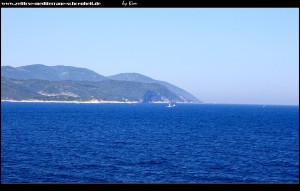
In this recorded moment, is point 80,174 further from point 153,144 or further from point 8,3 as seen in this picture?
point 8,3

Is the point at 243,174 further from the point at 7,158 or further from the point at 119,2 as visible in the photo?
the point at 119,2

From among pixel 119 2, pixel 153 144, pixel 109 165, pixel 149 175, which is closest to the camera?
pixel 119 2

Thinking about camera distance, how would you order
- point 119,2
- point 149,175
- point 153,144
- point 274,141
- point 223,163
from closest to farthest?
1. point 119,2
2. point 149,175
3. point 223,163
4. point 153,144
5. point 274,141

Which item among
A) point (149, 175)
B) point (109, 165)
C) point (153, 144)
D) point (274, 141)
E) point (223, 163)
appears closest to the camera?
point (149, 175)

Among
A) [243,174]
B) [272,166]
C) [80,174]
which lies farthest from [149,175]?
[272,166]

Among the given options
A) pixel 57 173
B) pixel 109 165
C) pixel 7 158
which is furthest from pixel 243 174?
pixel 7 158

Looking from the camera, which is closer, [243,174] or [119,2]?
[119,2]

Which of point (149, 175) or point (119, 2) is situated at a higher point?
point (119, 2)

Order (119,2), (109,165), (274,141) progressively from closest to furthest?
(119,2), (109,165), (274,141)
